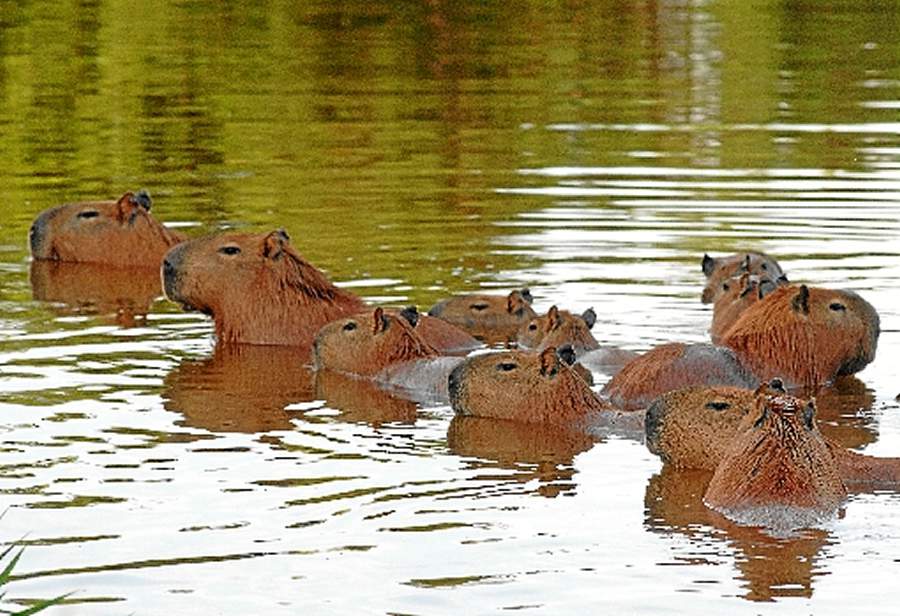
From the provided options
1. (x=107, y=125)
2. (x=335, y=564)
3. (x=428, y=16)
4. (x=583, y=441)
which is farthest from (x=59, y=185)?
(x=428, y=16)

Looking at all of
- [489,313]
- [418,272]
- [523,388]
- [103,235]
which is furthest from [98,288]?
[523,388]

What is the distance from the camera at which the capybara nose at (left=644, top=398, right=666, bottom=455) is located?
9.68 metres

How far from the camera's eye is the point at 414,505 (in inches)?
348

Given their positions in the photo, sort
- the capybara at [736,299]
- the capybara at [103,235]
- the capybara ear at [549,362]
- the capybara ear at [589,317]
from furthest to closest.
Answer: the capybara at [103,235] → the capybara at [736,299] → the capybara ear at [589,317] → the capybara ear at [549,362]

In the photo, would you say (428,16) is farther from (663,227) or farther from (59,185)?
(663,227)

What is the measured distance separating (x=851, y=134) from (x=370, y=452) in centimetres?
1292

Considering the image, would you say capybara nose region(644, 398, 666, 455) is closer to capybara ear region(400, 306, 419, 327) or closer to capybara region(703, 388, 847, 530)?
capybara region(703, 388, 847, 530)

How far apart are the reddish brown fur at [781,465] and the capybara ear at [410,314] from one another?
10.8 ft

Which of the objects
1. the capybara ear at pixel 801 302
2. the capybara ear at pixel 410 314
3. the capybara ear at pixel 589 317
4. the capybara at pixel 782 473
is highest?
the capybara ear at pixel 801 302

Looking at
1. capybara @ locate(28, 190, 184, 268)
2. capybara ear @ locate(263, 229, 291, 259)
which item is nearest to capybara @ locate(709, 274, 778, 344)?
capybara ear @ locate(263, 229, 291, 259)

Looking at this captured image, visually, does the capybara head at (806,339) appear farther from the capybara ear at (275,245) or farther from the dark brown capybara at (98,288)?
the dark brown capybara at (98,288)

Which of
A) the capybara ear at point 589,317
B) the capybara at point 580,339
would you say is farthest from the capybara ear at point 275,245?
the capybara ear at point 589,317

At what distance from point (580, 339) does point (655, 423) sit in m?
2.24

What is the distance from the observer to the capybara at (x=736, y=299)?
12.2 m
